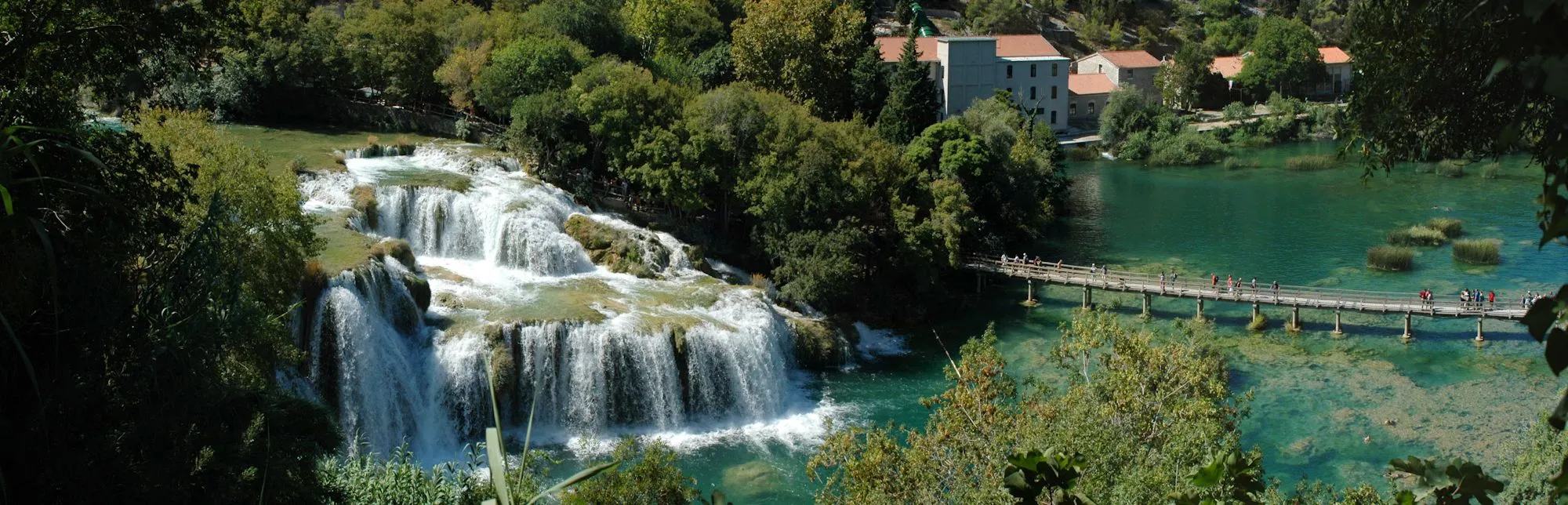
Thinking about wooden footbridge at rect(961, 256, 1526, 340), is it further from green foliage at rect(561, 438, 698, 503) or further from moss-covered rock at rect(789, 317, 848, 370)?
green foliage at rect(561, 438, 698, 503)

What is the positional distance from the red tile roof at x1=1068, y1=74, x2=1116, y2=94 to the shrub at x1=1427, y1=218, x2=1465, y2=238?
32224 mm

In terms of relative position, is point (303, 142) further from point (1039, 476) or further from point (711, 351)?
point (1039, 476)

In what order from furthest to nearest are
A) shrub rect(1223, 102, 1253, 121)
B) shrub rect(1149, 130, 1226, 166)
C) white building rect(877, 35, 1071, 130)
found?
shrub rect(1223, 102, 1253, 121) → shrub rect(1149, 130, 1226, 166) → white building rect(877, 35, 1071, 130)

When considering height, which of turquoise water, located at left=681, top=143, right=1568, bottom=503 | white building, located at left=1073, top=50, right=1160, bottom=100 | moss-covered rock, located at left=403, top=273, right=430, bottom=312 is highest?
white building, located at left=1073, top=50, right=1160, bottom=100

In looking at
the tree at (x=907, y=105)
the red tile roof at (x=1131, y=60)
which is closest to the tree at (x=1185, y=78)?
the red tile roof at (x=1131, y=60)

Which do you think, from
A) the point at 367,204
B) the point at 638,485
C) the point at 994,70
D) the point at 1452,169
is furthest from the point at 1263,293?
the point at 1452,169

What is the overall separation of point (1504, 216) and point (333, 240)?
4349 cm

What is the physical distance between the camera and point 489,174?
3959 centimetres

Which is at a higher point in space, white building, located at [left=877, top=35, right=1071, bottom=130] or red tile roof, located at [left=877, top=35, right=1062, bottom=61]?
red tile roof, located at [left=877, top=35, right=1062, bottom=61]

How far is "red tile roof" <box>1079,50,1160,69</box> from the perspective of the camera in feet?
266

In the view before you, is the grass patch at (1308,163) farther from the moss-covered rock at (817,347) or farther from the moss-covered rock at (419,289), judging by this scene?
the moss-covered rock at (419,289)

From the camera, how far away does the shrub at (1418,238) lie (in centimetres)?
4466

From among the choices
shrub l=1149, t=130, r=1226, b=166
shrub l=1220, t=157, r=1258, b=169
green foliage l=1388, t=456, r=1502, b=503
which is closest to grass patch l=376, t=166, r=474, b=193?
green foliage l=1388, t=456, r=1502, b=503

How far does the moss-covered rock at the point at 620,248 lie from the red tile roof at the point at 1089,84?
4673cm
